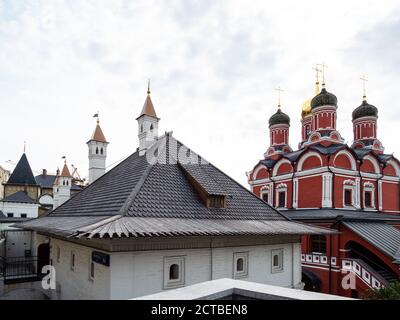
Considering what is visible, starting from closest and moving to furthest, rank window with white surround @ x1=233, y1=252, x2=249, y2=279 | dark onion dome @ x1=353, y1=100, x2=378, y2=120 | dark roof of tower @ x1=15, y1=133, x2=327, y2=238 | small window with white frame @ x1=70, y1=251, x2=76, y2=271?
dark roof of tower @ x1=15, y1=133, x2=327, y2=238 → small window with white frame @ x1=70, y1=251, x2=76, y2=271 → window with white surround @ x1=233, y1=252, x2=249, y2=279 → dark onion dome @ x1=353, y1=100, x2=378, y2=120

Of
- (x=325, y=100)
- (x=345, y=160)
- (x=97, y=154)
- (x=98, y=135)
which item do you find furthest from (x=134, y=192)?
(x=325, y=100)

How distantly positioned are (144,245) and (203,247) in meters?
2.17

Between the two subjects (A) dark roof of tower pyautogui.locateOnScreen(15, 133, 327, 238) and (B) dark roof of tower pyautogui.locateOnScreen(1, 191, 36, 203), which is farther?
(B) dark roof of tower pyautogui.locateOnScreen(1, 191, 36, 203)

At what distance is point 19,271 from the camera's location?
14.3 m

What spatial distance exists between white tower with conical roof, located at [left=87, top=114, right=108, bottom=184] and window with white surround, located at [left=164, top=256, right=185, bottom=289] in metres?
11.3

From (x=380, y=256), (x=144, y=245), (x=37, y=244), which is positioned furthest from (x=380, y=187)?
(x=37, y=244)

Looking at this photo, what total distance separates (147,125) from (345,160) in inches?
621

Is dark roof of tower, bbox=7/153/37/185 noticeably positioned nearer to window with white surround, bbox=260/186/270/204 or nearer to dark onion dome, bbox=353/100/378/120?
window with white surround, bbox=260/186/270/204

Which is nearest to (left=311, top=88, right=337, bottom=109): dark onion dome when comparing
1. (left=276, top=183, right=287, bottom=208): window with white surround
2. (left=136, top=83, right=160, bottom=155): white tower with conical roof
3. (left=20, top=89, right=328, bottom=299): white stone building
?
(left=276, top=183, right=287, bottom=208): window with white surround

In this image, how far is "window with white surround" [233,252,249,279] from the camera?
10.5 m

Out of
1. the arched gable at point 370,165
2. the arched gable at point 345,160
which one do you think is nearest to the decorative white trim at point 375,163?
the arched gable at point 370,165

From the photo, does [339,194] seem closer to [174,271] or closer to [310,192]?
[310,192]

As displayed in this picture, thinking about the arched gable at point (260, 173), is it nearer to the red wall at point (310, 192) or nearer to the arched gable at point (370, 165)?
the red wall at point (310, 192)
